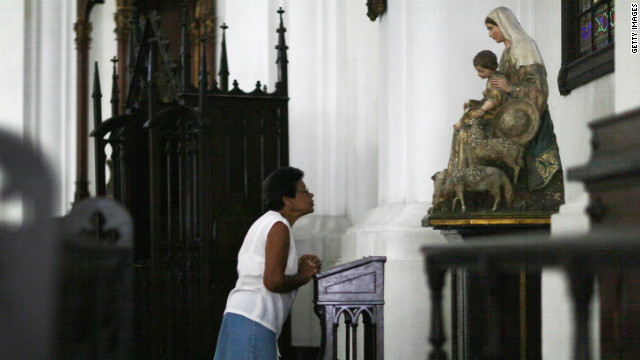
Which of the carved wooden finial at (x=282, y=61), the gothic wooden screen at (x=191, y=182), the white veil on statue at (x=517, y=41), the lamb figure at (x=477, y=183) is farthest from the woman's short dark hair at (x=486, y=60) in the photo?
Answer: the carved wooden finial at (x=282, y=61)

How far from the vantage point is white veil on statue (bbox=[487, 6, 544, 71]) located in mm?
4941

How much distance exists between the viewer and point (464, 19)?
23.0 feet

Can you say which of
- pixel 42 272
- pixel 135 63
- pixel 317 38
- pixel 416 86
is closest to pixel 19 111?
pixel 135 63

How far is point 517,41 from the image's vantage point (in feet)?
16.4

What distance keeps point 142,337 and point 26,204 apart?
643 centimetres

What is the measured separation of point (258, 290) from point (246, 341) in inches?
10.3

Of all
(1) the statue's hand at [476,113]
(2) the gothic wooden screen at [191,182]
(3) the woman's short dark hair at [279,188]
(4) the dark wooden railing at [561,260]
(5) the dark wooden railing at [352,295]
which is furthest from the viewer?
(2) the gothic wooden screen at [191,182]

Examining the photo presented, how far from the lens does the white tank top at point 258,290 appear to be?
182 inches

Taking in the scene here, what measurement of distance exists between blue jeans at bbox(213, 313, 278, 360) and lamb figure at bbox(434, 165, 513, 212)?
126 centimetres

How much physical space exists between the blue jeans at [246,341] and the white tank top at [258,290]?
0.03 metres

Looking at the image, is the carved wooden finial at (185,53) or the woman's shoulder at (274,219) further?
the carved wooden finial at (185,53)

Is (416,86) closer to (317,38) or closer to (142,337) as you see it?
(317,38)

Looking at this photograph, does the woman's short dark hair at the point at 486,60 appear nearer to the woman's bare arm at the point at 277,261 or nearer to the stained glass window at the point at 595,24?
the stained glass window at the point at 595,24

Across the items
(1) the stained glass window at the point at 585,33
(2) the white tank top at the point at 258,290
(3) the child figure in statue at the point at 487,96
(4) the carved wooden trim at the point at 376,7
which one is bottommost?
(2) the white tank top at the point at 258,290
